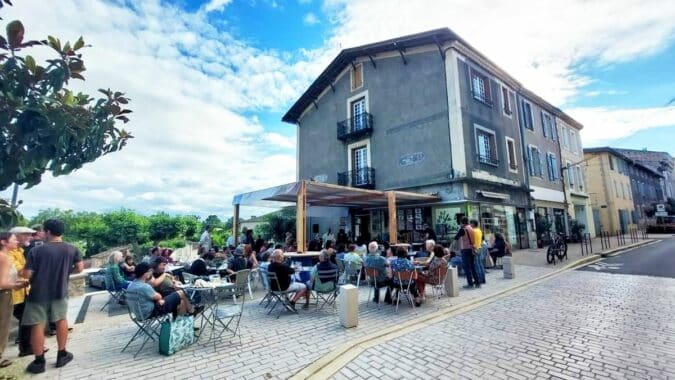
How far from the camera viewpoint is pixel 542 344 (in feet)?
12.4

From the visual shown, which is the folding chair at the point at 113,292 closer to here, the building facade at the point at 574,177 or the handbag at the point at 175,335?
the handbag at the point at 175,335

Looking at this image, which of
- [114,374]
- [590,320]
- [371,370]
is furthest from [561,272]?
[114,374]

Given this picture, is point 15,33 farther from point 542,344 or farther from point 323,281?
point 542,344

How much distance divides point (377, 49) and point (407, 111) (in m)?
3.76

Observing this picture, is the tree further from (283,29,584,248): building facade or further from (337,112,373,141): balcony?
(337,112,373,141): balcony

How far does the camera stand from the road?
3.12m

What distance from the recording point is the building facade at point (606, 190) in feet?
83.5

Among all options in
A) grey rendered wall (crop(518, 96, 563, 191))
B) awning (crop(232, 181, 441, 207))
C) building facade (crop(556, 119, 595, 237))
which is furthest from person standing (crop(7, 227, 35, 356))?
building facade (crop(556, 119, 595, 237))

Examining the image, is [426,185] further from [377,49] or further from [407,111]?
[377,49]

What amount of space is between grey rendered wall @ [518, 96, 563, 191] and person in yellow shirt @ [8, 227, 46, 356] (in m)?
19.8

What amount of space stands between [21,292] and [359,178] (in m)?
13.1

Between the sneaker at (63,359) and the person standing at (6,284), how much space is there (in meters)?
0.59

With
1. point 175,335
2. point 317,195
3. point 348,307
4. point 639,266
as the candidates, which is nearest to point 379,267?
point 348,307

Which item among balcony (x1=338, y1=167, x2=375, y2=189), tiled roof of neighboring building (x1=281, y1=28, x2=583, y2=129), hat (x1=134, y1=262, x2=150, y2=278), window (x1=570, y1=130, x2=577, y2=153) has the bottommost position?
hat (x1=134, y1=262, x2=150, y2=278)
